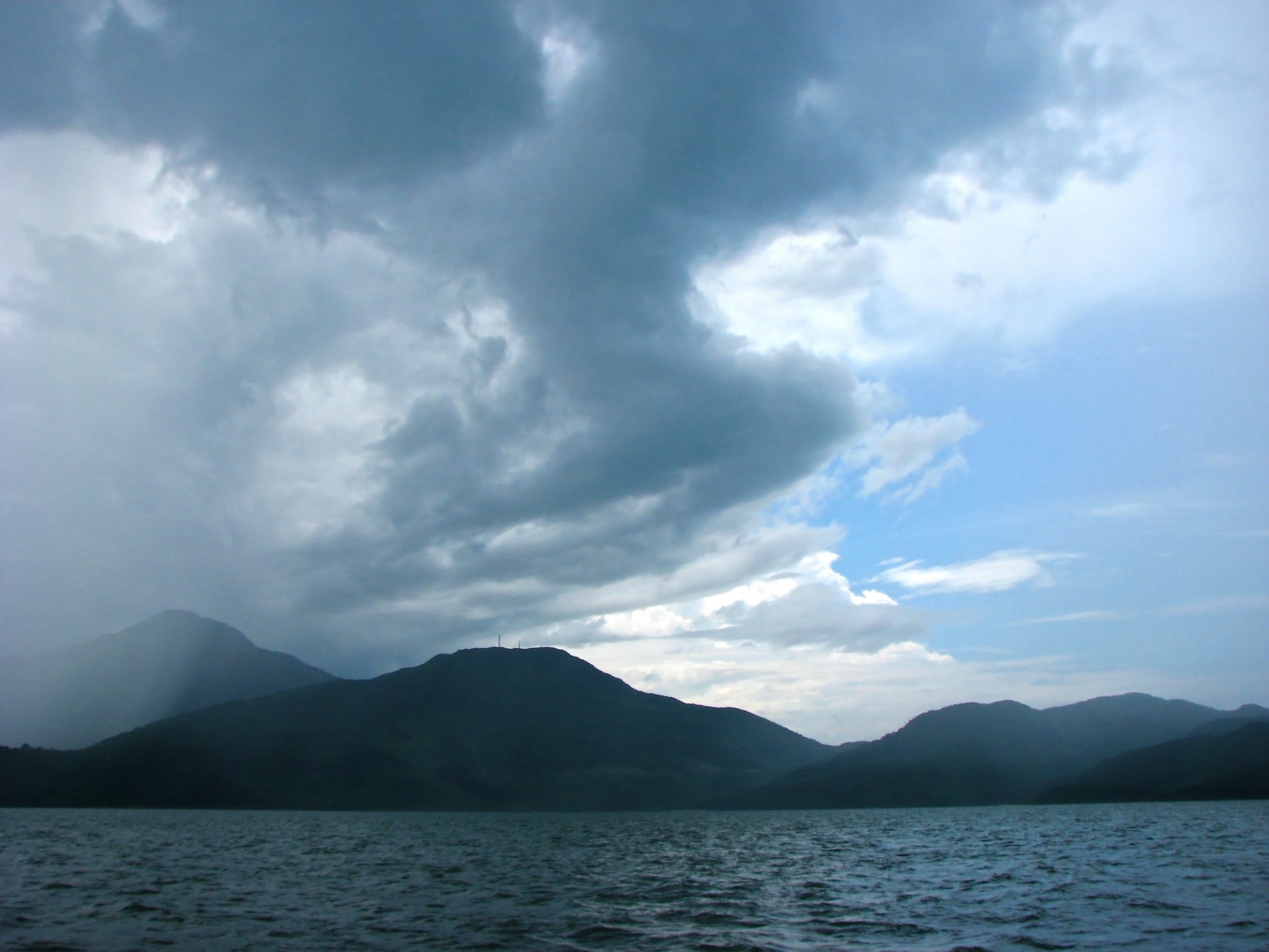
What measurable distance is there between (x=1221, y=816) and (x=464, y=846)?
7073 inches

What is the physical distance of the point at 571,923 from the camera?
150 ft

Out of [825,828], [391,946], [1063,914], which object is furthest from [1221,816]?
[391,946]

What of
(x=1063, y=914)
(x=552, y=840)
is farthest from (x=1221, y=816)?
(x=1063, y=914)

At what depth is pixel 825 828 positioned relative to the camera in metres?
195

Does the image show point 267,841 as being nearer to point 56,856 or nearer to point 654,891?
point 56,856

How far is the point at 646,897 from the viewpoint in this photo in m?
57.4

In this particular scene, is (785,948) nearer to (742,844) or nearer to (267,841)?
(742,844)

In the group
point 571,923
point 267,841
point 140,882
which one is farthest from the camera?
point 267,841

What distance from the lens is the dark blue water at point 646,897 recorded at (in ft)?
134

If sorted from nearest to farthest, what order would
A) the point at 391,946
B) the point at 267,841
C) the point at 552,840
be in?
the point at 391,946
the point at 267,841
the point at 552,840

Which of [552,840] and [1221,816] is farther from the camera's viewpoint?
[1221,816]

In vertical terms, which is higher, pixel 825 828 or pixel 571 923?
pixel 571 923

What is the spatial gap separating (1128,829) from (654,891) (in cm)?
12783

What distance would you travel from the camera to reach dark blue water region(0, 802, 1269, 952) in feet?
134
